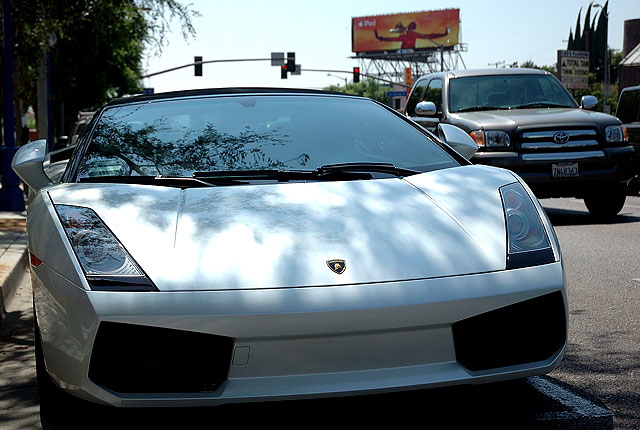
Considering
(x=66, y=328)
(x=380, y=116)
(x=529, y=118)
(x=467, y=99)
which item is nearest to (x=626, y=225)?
(x=529, y=118)

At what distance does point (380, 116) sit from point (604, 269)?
3.50 metres

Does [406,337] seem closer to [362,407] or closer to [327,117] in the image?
[362,407]

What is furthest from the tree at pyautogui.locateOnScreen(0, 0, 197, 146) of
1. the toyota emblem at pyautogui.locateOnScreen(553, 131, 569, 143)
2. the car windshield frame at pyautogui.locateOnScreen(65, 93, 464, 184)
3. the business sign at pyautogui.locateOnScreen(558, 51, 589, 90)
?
the business sign at pyautogui.locateOnScreen(558, 51, 589, 90)

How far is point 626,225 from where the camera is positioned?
10680mm

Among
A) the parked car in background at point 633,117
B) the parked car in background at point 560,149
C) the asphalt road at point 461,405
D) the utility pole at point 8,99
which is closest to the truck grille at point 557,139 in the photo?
the parked car in background at point 560,149

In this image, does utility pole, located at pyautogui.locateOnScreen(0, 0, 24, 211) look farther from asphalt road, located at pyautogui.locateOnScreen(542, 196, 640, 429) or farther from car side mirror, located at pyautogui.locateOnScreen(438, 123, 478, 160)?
car side mirror, located at pyautogui.locateOnScreen(438, 123, 478, 160)

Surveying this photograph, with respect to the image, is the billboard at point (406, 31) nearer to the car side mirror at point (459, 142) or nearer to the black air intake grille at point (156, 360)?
the car side mirror at point (459, 142)

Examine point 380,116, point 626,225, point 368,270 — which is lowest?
point 626,225

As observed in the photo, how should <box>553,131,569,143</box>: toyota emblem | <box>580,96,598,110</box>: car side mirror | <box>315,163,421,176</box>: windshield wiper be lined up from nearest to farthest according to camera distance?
<box>315,163,421,176</box>: windshield wiper → <box>553,131,569,143</box>: toyota emblem → <box>580,96,598,110</box>: car side mirror

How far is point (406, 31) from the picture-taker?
104812 mm

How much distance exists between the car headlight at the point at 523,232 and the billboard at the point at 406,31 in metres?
98.4

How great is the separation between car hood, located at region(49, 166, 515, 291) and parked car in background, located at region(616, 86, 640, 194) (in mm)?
12602

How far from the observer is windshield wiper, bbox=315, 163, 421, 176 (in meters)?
3.95

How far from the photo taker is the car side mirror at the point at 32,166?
14.9 ft
